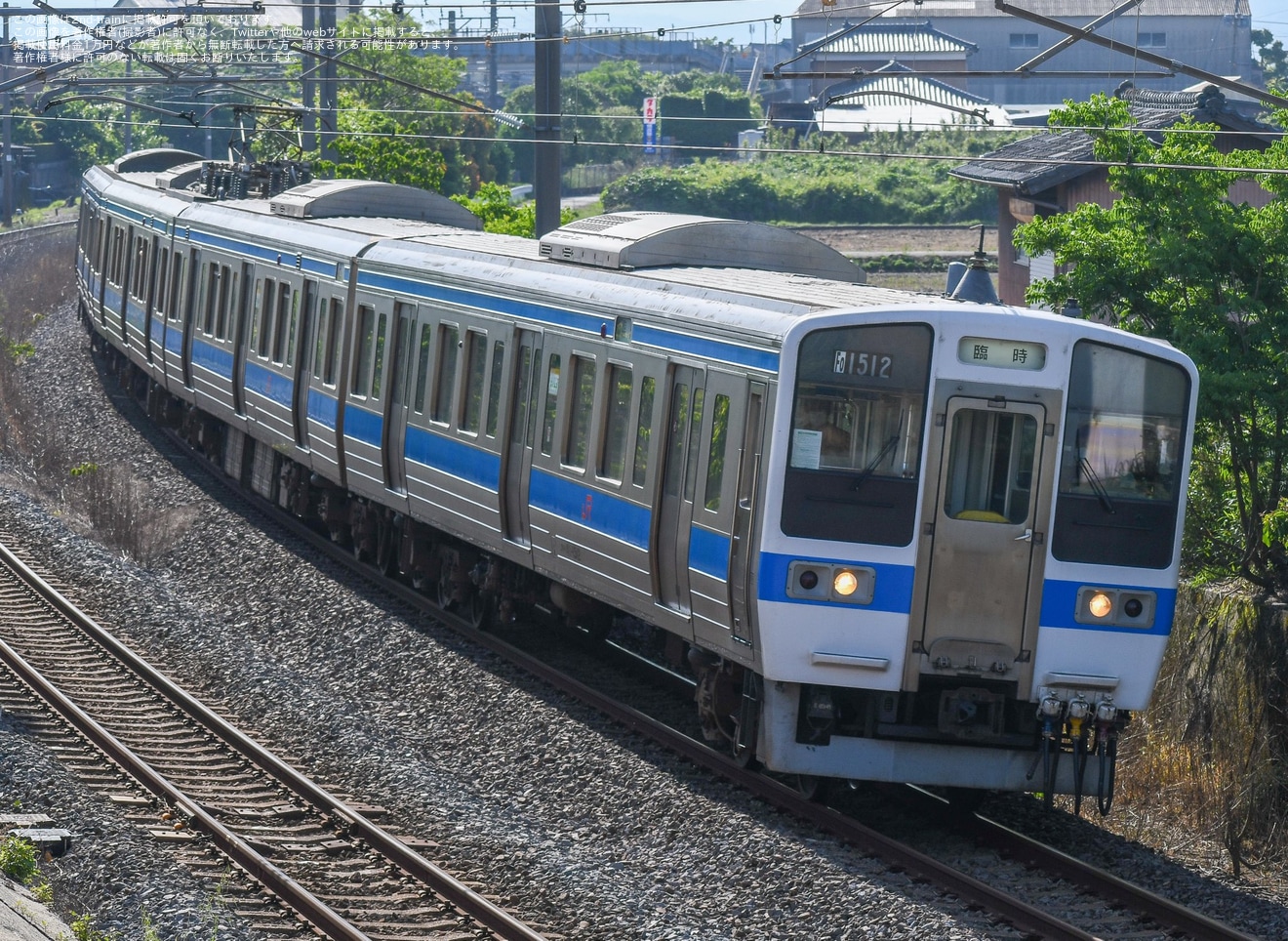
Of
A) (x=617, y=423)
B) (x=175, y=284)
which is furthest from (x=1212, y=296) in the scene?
(x=175, y=284)

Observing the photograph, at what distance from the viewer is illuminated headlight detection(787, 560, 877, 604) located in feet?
29.1

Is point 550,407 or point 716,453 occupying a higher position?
point 716,453

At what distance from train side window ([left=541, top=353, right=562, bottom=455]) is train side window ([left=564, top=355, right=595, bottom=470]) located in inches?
8.7

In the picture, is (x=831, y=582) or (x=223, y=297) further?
(x=223, y=297)

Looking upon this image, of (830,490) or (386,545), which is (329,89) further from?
(830,490)

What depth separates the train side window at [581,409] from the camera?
11.1 m

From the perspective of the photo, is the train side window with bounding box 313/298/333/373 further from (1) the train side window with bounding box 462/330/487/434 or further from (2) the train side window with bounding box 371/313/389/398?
(1) the train side window with bounding box 462/330/487/434

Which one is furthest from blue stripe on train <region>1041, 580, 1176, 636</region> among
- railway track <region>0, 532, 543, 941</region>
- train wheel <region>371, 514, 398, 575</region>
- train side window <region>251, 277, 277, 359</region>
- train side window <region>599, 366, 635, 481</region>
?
train side window <region>251, 277, 277, 359</region>

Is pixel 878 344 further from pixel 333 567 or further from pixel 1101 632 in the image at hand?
pixel 333 567

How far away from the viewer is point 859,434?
8.89 metres

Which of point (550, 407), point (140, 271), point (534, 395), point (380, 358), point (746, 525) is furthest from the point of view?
point (140, 271)

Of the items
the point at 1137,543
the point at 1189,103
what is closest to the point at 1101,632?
the point at 1137,543

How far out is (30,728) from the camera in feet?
36.9

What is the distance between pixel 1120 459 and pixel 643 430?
2743mm
